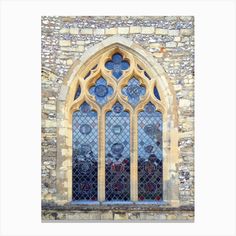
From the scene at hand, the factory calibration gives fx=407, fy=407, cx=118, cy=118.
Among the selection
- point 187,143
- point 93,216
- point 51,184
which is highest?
point 187,143

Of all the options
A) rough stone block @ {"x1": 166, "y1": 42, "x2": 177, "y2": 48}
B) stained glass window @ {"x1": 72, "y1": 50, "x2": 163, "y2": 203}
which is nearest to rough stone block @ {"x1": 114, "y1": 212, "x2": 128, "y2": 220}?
stained glass window @ {"x1": 72, "y1": 50, "x2": 163, "y2": 203}

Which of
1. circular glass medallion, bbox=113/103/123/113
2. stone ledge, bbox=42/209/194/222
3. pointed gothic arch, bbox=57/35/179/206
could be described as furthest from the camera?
circular glass medallion, bbox=113/103/123/113

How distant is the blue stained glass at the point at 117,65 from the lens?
575cm

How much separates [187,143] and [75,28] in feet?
7.19

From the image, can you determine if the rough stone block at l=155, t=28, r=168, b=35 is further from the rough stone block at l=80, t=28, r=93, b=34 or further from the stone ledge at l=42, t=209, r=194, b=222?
the stone ledge at l=42, t=209, r=194, b=222

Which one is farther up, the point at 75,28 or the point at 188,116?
the point at 75,28

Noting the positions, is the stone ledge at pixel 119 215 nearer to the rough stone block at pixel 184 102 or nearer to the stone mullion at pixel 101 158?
the stone mullion at pixel 101 158

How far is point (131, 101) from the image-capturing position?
5680 millimetres

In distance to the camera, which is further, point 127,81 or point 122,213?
point 127,81

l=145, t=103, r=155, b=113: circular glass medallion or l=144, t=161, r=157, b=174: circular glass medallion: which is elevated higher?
l=145, t=103, r=155, b=113: circular glass medallion

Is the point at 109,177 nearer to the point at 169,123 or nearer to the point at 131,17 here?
the point at 169,123

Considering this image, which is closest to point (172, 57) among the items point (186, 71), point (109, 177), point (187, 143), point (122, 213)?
point (186, 71)

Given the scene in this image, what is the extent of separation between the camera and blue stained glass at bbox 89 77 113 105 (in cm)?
569

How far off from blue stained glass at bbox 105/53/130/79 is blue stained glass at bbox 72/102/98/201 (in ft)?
2.39
